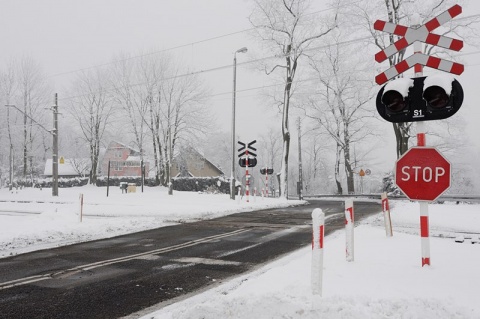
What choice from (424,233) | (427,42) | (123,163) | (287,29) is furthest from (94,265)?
(123,163)

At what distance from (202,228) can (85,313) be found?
7.65m

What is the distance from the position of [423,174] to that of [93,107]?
47.3 meters

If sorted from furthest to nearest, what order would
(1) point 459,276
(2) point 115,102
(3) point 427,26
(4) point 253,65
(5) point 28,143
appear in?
(5) point 28,143, (2) point 115,102, (4) point 253,65, (3) point 427,26, (1) point 459,276

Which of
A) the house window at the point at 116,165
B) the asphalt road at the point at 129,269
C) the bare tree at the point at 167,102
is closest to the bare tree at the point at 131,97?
the bare tree at the point at 167,102

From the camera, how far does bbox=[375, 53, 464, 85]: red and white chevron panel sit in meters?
5.21

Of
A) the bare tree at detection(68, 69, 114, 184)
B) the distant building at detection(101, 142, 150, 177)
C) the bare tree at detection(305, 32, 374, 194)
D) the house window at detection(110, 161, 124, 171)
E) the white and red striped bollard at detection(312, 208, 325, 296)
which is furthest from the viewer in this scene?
the house window at detection(110, 161, 124, 171)

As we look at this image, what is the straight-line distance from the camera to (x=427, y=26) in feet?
18.3

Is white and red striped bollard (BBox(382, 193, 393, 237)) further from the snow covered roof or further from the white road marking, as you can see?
the snow covered roof

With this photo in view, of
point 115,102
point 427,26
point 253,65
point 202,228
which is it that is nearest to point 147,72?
point 115,102

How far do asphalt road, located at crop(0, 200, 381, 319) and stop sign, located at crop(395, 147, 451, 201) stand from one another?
9.61ft

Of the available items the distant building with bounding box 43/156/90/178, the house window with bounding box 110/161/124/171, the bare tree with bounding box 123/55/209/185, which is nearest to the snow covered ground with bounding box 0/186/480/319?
the bare tree with bounding box 123/55/209/185

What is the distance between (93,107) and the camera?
47.4 meters

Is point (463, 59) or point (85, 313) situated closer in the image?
point (85, 313)

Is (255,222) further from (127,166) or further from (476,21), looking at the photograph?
(127,166)
